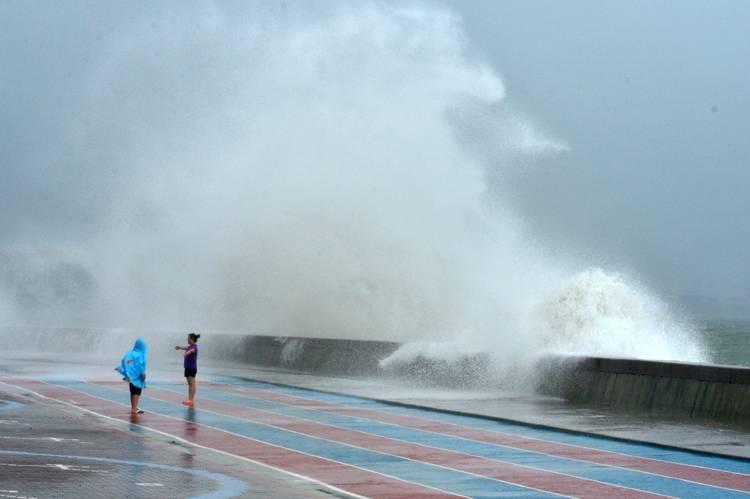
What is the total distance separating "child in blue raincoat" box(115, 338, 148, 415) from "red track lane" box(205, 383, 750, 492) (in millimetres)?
2531

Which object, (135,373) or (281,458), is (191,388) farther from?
(281,458)

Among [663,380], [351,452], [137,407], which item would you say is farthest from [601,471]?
[137,407]

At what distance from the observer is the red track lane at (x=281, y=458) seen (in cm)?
1000

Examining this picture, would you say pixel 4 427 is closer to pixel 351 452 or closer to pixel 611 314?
pixel 351 452

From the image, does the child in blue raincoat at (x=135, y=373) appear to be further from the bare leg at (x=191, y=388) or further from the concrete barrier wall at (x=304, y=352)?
the concrete barrier wall at (x=304, y=352)

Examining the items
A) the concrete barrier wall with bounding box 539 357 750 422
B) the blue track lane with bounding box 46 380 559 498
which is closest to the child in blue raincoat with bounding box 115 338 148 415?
the blue track lane with bounding box 46 380 559 498

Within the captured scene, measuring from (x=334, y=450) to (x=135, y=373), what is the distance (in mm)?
4822

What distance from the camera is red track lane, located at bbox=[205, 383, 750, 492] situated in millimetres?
10844

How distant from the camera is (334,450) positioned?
41.7ft

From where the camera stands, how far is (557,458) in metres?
12.1

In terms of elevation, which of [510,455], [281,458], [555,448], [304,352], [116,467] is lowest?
[116,467]

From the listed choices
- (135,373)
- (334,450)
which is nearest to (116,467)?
(334,450)

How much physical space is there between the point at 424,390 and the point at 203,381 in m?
4.56

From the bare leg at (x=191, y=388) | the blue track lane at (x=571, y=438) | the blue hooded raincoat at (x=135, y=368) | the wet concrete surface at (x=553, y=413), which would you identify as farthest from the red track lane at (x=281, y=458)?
the wet concrete surface at (x=553, y=413)
